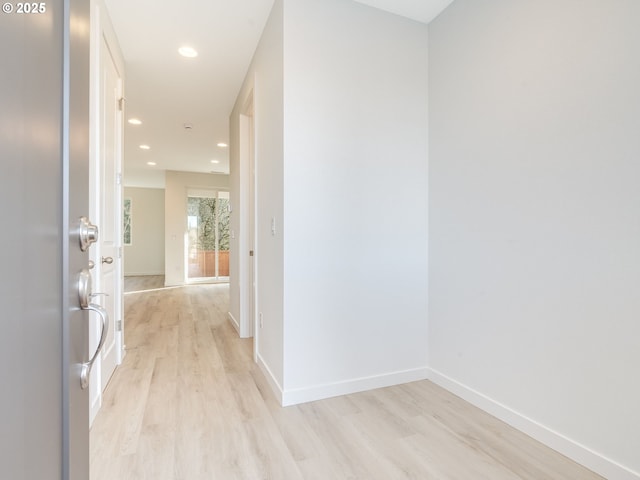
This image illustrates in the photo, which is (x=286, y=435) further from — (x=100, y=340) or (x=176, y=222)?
(x=176, y=222)

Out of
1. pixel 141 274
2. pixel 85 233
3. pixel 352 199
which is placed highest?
pixel 352 199

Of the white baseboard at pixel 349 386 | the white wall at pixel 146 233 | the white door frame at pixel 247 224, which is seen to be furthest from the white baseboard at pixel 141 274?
the white baseboard at pixel 349 386

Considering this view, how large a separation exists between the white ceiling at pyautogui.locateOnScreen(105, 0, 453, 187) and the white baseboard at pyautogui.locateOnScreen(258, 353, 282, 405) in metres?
2.55

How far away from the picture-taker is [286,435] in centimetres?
175

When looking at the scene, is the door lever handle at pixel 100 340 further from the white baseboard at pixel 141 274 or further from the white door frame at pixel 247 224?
the white baseboard at pixel 141 274

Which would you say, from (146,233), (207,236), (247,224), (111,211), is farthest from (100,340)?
(146,233)

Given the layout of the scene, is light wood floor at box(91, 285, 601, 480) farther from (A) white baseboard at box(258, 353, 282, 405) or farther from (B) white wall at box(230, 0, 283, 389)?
(B) white wall at box(230, 0, 283, 389)

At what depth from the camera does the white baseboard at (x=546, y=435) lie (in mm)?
1416

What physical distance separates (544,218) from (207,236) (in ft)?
24.0

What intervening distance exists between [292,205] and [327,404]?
127cm

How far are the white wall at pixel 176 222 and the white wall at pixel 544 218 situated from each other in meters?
6.45

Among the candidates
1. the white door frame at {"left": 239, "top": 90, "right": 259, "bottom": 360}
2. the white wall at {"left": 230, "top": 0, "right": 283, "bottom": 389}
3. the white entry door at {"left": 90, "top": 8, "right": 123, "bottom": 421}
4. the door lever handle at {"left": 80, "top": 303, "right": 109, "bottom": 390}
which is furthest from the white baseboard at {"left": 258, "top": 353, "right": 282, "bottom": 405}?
the door lever handle at {"left": 80, "top": 303, "right": 109, "bottom": 390}

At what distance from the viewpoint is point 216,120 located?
4.49 m

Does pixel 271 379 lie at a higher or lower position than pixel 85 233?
lower
